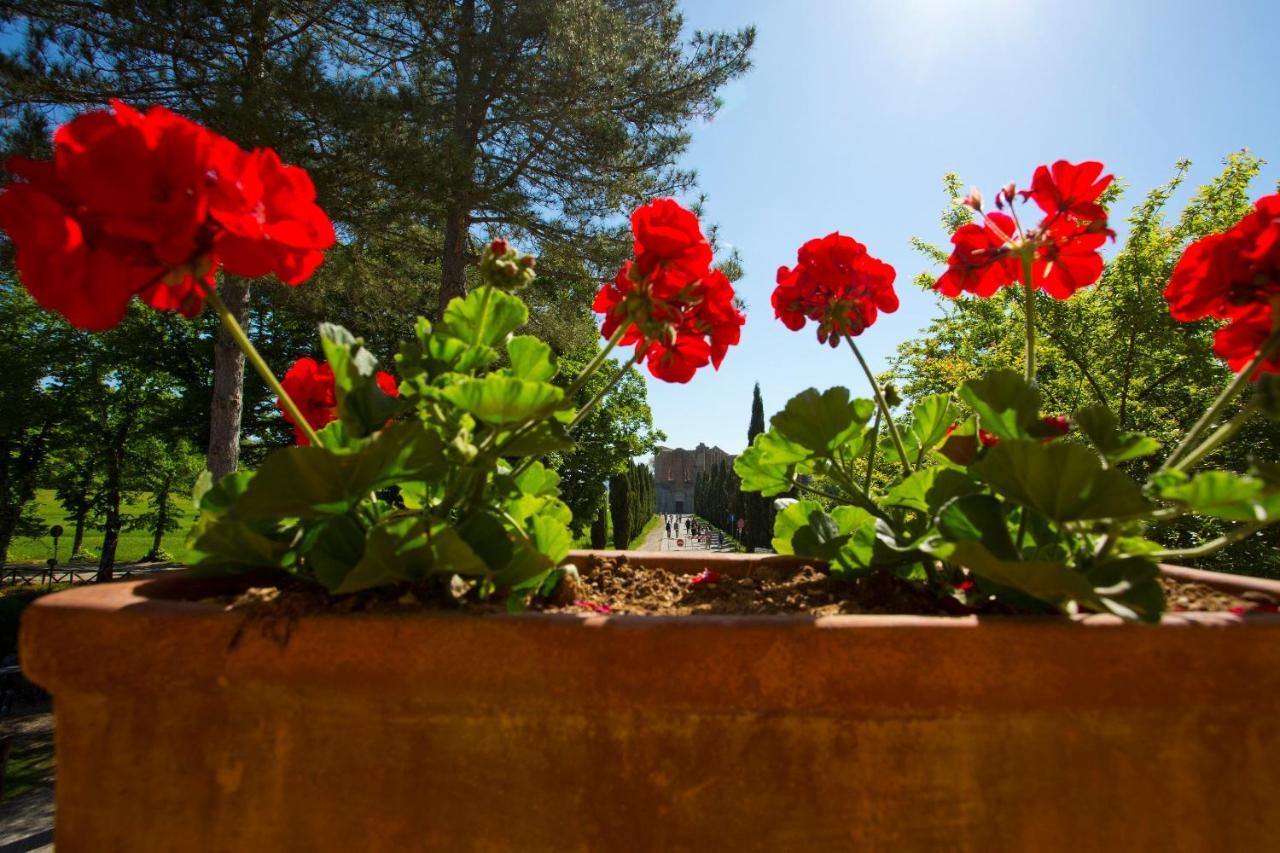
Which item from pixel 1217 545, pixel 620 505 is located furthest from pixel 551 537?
pixel 620 505

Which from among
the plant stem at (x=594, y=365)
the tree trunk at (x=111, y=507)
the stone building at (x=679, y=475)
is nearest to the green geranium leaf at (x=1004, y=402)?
the plant stem at (x=594, y=365)

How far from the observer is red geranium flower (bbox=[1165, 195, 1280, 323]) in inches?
31.9

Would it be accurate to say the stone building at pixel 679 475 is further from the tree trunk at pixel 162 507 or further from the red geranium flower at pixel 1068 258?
the red geranium flower at pixel 1068 258

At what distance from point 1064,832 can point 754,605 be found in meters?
0.39

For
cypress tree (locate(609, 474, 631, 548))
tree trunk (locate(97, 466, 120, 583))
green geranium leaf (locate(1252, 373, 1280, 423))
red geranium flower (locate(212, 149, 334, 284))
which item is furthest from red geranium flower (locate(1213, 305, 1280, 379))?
cypress tree (locate(609, 474, 631, 548))

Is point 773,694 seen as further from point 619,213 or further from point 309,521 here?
point 619,213

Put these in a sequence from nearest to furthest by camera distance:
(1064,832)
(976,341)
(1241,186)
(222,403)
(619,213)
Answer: (1064,832) → (222,403) → (1241,186) → (619,213) → (976,341)

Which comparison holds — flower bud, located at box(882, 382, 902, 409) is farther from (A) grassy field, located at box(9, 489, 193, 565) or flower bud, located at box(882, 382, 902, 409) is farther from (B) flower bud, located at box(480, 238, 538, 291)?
(A) grassy field, located at box(9, 489, 193, 565)

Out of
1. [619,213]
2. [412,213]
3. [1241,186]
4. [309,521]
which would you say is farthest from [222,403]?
[1241,186]

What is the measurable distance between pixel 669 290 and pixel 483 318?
0.26m

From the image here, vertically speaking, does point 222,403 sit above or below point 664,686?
above

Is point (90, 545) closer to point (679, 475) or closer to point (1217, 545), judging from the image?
point (1217, 545)

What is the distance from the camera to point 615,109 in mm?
8516

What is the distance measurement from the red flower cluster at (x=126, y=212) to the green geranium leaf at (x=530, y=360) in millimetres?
333
